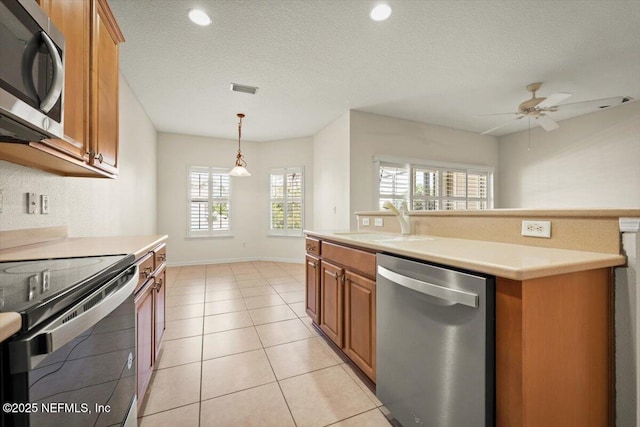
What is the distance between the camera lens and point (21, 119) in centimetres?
88

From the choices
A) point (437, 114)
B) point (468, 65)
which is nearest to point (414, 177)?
point (437, 114)

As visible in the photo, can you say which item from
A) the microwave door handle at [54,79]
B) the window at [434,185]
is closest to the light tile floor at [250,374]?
the microwave door handle at [54,79]

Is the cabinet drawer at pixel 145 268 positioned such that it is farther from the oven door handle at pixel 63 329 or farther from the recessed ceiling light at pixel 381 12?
the recessed ceiling light at pixel 381 12

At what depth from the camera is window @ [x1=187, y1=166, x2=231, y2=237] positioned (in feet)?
19.0

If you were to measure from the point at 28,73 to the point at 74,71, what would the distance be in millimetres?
582

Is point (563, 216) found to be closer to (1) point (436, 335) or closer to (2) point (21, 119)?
(1) point (436, 335)

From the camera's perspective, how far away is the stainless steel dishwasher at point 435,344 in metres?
0.93

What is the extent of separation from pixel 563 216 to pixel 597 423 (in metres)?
0.83

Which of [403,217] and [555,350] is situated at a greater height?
[403,217]

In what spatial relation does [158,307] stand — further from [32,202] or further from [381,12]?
[381,12]

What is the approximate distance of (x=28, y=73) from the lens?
924 millimetres

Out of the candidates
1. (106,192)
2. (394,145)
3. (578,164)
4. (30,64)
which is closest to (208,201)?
(106,192)

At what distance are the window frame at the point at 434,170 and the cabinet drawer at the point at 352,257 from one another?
8.85 feet

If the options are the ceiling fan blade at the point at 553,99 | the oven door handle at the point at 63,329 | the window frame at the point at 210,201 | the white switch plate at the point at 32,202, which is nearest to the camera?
the oven door handle at the point at 63,329
